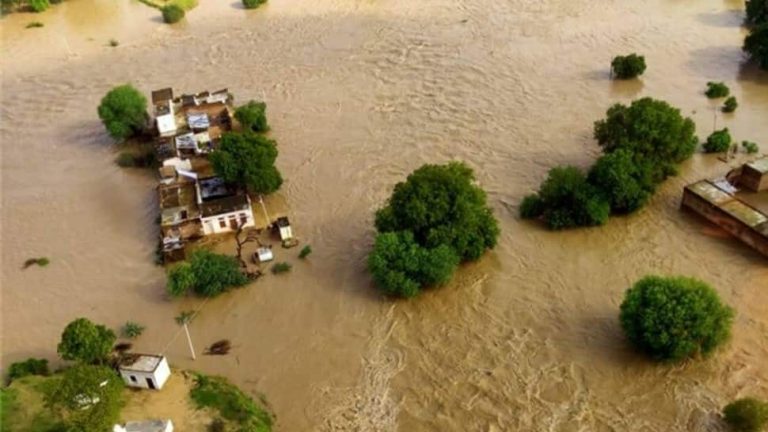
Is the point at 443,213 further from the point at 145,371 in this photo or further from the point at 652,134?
the point at 145,371

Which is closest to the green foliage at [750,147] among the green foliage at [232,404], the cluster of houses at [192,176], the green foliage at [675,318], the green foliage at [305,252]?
the green foliage at [675,318]

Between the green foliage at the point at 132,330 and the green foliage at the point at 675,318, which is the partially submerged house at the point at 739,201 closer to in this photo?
the green foliage at the point at 675,318

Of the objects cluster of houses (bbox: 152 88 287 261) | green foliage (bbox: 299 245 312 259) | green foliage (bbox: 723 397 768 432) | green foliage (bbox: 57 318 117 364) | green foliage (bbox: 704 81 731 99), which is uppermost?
green foliage (bbox: 704 81 731 99)

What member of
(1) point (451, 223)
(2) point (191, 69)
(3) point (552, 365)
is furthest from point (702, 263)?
(2) point (191, 69)

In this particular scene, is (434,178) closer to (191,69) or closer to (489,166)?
(489,166)

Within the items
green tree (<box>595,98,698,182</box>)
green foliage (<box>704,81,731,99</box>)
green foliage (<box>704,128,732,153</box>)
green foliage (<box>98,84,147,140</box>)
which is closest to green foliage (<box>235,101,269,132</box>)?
green foliage (<box>98,84,147,140</box>)

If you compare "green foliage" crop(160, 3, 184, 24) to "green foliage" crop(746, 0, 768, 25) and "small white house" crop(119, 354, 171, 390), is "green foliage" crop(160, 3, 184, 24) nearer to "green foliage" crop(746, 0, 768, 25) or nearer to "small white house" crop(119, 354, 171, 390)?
"small white house" crop(119, 354, 171, 390)
